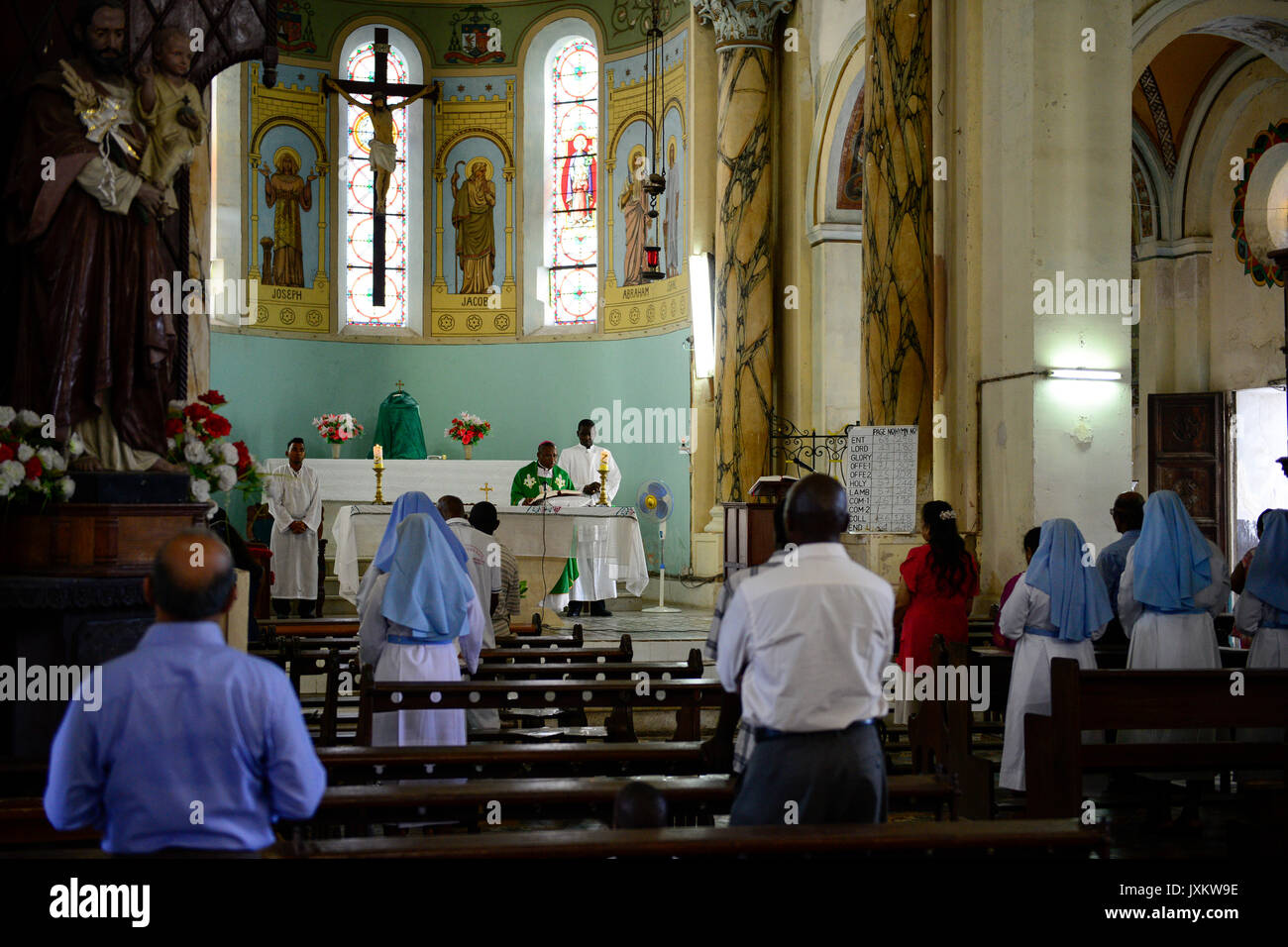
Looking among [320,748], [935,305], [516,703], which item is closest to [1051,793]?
[516,703]

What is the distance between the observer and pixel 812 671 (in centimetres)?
317

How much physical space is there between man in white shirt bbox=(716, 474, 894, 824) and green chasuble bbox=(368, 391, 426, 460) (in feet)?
49.6

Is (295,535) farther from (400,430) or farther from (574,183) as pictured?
(574,183)

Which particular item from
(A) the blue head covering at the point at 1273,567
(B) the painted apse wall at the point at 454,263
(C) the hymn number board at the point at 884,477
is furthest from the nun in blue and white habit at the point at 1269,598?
(B) the painted apse wall at the point at 454,263

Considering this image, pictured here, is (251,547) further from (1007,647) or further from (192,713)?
(192,713)

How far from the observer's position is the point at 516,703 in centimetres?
553

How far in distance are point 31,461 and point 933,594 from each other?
15.4 feet

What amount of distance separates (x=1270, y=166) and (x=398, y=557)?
465 inches

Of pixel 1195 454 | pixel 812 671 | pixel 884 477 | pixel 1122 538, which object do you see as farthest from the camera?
pixel 1195 454

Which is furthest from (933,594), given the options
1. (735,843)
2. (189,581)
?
(189,581)

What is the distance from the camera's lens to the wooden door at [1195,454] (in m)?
13.9

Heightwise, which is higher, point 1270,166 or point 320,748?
point 1270,166

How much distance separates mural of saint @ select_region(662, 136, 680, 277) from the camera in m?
17.2

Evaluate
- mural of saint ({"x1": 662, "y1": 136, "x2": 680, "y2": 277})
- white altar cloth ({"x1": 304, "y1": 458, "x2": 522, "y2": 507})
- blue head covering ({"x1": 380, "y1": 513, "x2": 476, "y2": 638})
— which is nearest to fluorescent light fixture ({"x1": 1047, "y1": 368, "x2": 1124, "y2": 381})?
blue head covering ({"x1": 380, "y1": 513, "x2": 476, "y2": 638})
